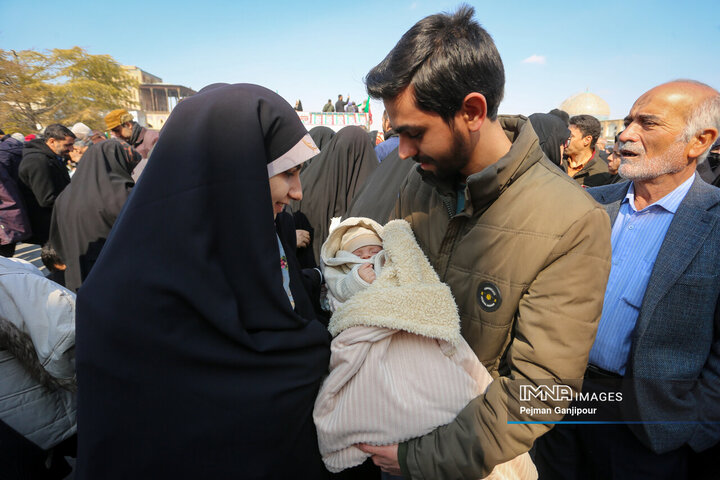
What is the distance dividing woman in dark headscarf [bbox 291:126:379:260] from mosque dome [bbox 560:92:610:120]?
43.4m

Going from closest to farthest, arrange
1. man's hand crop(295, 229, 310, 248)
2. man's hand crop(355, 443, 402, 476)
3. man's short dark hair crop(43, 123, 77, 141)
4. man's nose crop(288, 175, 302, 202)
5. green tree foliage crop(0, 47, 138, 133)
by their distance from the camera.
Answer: man's hand crop(355, 443, 402, 476), man's nose crop(288, 175, 302, 202), man's hand crop(295, 229, 310, 248), man's short dark hair crop(43, 123, 77, 141), green tree foliage crop(0, 47, 138, 133)

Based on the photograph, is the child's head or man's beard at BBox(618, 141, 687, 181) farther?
the child's head

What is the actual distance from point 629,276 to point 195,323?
1.98 m

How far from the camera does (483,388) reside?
4.10 feet

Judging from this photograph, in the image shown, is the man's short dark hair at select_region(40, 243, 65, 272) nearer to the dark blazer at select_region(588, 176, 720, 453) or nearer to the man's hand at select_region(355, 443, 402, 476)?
the man's hand at select_region(355, 443, 402, 476)

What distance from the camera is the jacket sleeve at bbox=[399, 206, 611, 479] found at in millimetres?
1128

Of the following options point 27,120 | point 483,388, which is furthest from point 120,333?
point 27,120

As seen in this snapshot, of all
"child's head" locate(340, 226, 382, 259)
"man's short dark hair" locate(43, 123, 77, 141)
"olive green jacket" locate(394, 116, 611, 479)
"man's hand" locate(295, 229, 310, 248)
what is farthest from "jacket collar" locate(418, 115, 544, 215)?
"man's short dark hair" locate(43, 123, 77, 141)

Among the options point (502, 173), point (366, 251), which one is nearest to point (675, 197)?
point (502, 173)

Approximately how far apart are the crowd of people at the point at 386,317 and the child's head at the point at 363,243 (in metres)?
0.27

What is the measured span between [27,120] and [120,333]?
29950 mm

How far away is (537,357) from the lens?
1.14 metres

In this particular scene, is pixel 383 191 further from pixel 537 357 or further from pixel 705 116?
pixel 705 116

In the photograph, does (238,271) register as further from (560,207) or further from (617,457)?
(617,457)
